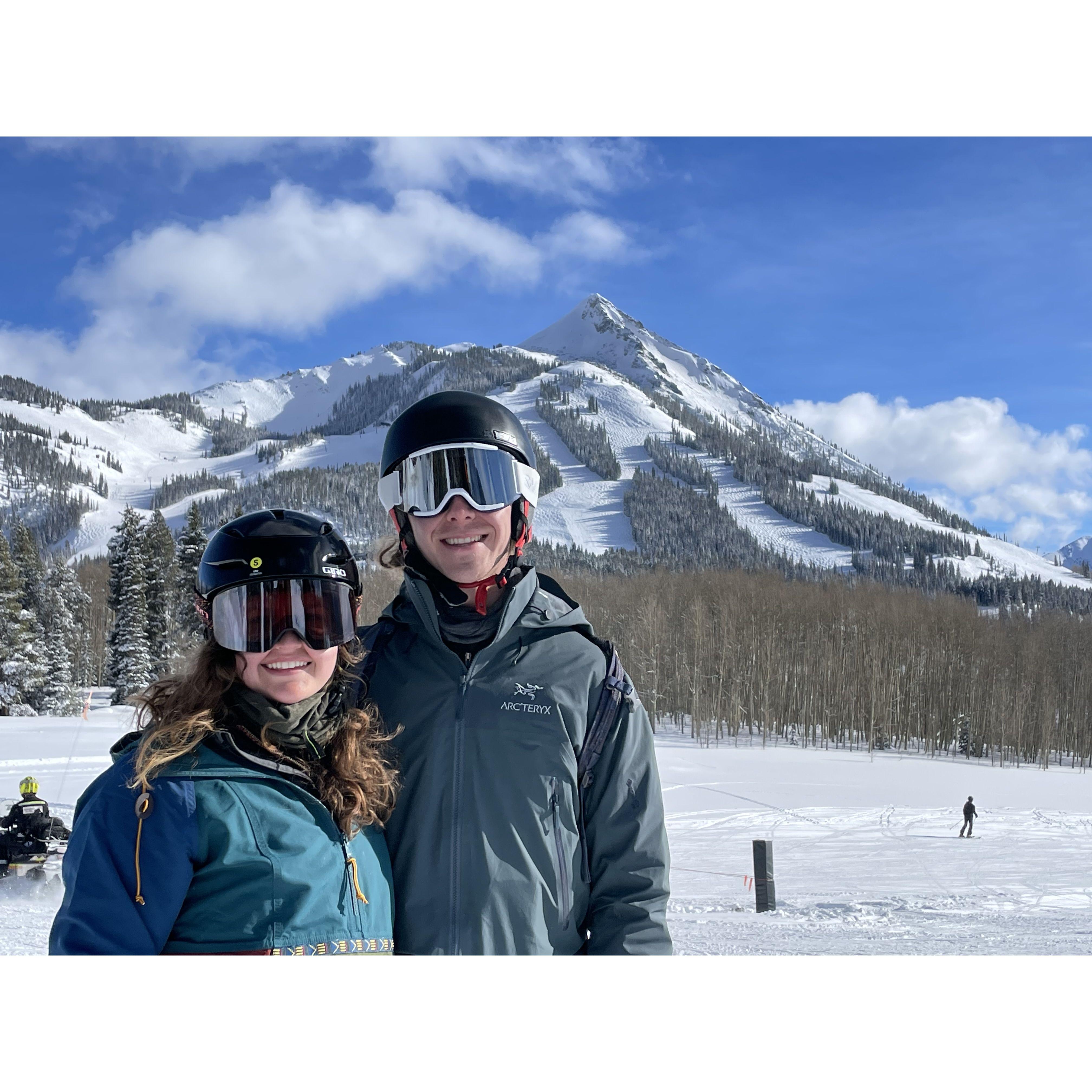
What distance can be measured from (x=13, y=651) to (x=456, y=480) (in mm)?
34585

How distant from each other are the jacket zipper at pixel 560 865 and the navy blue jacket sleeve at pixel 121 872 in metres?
0.85

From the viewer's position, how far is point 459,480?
7.66 ft

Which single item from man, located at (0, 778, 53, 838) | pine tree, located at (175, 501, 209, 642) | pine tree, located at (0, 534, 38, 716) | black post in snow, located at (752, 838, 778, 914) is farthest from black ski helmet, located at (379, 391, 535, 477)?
pine tree, located at (0, 534, 38, 716)

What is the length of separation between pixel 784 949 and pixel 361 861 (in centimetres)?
666

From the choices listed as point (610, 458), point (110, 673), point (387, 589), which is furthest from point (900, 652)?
point (610, 458)

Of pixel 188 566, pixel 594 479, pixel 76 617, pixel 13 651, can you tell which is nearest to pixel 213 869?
pixel 188 566

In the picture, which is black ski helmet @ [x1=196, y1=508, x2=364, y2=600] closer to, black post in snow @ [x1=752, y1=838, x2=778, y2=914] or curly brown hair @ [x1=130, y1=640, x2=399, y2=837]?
curly brown hair @ [x1=130, y1=640, x2=399, y2=837]

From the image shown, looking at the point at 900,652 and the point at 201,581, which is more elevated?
the point at 201,581

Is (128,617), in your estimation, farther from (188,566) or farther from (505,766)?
(505,766)

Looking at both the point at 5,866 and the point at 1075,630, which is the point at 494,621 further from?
the point at 1075,630

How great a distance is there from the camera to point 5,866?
963 centimetres

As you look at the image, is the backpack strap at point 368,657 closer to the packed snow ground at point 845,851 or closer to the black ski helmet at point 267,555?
the black ski helmet at point 267,555

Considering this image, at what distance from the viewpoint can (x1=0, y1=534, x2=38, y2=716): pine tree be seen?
29984mm

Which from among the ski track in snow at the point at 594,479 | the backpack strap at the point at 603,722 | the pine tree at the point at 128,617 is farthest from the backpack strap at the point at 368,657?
the ski track in snow at the point at 594,479
